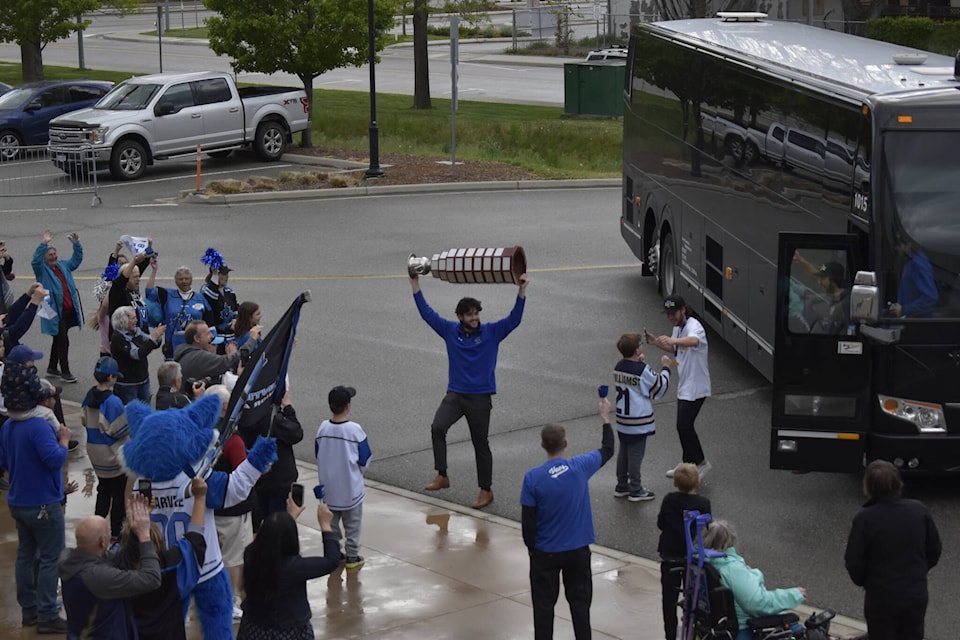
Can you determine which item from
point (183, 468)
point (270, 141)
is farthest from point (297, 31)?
point (183, 468)

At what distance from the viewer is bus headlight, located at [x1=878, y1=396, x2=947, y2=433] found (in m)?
11.1

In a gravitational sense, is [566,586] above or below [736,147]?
below

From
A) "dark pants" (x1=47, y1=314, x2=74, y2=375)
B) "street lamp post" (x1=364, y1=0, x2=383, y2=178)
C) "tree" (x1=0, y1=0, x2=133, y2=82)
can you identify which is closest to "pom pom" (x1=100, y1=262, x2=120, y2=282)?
"dark pants" (x1=47, y1=314, x2=74, y2=375)

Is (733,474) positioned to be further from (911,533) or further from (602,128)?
(602,128)

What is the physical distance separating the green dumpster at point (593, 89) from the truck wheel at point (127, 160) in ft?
49.4

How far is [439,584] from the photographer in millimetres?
9859

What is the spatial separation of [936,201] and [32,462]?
7.25 meters

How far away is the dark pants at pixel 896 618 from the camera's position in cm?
766

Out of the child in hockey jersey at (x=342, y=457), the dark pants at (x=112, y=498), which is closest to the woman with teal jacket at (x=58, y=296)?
the dark pants at (x=112, y=498)

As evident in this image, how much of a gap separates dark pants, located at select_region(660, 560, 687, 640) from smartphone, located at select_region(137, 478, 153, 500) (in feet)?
10.2

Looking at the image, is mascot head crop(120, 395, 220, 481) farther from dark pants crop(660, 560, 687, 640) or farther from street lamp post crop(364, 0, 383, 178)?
street lamp post crop(364, 0, 383, 178)

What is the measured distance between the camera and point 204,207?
26.2 m

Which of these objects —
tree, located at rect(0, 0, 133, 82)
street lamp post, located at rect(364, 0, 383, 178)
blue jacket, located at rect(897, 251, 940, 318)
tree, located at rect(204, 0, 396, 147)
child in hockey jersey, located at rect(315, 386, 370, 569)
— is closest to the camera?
child in hockey jersey, located at rect(315, 386, 370, 569)

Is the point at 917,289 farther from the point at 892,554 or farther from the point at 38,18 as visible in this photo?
the point at 38,18
